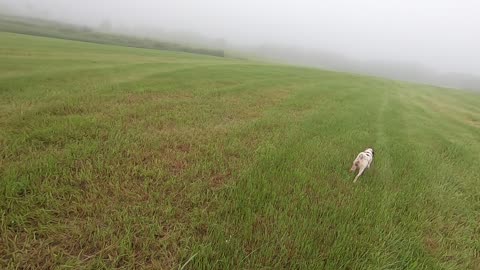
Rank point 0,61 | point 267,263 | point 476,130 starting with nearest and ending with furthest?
point 267,263
point 476,130
point 0,61

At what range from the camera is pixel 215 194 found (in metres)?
4.53

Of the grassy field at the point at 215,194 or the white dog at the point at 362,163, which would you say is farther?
the white dog at the point at 362,163

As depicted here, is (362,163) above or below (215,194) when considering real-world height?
above

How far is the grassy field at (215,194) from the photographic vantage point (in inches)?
130

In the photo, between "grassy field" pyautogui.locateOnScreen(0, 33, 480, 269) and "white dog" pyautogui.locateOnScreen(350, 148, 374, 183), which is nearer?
"grassy field" pyautogui.locateOnScreen(0, 33, 480, 269)

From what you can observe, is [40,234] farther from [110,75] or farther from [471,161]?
[110,75]

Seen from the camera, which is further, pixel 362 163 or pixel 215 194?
pixel 362 163

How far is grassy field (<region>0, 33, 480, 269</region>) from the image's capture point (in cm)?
330

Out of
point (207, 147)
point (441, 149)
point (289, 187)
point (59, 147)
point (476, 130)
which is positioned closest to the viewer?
point (289, 187)

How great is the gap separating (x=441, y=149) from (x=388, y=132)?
1845 mm

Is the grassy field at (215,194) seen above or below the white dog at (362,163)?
below

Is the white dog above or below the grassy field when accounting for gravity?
above

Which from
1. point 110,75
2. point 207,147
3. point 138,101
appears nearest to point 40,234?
point 207,147

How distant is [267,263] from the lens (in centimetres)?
319
